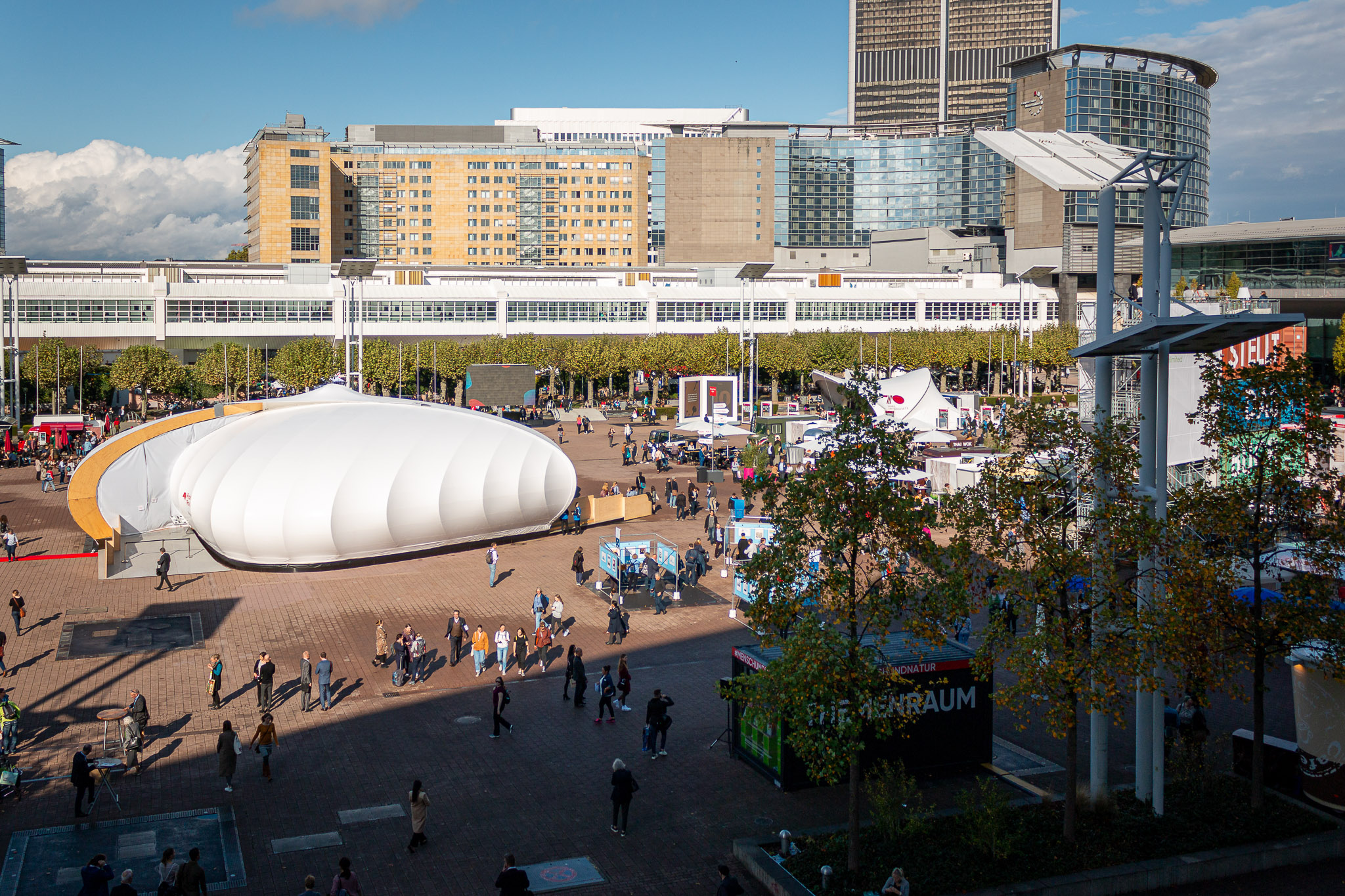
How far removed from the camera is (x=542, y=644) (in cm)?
2188

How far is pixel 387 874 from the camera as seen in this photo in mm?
12922

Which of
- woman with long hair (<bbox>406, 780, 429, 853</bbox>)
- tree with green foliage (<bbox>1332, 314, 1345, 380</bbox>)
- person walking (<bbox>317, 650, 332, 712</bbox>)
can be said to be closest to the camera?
woman with long hair (<bbox>406, 780, 429, 853</bbox>)

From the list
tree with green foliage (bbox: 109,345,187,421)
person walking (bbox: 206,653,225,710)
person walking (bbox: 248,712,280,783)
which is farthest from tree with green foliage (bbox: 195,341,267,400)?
person walking (bbox: 248,712,280,783)

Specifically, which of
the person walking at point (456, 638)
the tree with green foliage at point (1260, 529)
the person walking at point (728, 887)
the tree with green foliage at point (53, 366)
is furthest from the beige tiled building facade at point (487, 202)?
the person walking at point (728, 887)

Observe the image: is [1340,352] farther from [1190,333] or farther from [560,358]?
[1190,333]

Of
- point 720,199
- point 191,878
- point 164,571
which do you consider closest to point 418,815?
point 191,878

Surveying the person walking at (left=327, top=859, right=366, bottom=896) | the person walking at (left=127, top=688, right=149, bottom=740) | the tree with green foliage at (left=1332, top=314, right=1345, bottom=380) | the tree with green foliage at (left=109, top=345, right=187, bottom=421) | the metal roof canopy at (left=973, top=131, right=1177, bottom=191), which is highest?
the metal roof canopy at (left=973, top=131, right=1177, bottom=191)

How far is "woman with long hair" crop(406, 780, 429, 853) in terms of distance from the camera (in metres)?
13.5

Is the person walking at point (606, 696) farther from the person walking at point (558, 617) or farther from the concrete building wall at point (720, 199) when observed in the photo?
the concrete building wall at point (720, 199)

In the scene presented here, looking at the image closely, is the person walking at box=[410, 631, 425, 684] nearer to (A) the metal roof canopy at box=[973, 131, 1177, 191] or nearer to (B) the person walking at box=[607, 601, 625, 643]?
(B) the person walking at box=[607, 601, 625, 643]

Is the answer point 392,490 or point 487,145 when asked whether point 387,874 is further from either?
point 487,145

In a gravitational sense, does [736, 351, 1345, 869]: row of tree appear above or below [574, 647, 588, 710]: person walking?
above

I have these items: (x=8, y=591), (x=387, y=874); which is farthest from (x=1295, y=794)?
(x=8, y=591)

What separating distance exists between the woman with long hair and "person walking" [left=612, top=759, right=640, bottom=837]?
7.91ft
